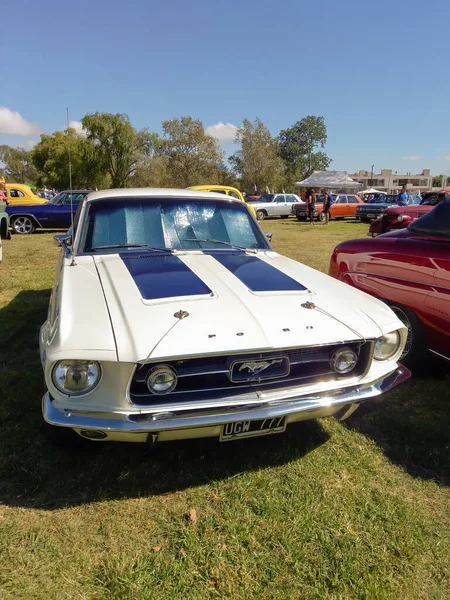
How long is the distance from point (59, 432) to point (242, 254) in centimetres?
195

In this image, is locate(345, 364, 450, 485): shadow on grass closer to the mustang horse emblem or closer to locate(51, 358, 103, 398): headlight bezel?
the mustang horse emblem

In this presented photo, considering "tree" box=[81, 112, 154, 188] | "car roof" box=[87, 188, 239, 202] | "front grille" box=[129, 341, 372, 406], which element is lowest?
"front grille" box=[129, 341, 372, 406]

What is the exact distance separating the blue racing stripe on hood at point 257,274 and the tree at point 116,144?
127 ft

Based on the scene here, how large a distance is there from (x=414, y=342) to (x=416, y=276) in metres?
0.54

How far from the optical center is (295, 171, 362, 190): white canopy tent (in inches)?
1551

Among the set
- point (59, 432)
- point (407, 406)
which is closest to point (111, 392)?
point (59, 432)

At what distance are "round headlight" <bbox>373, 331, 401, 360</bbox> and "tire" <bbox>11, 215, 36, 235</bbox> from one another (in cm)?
1456

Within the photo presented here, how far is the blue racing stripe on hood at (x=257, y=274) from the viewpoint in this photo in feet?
9.21

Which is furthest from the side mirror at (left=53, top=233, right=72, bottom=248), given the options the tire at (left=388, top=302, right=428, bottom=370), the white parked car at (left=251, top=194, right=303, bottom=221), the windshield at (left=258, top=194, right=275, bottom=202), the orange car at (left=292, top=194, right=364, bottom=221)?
the windshield at (left=258, top=194, right=275, bottom=202)

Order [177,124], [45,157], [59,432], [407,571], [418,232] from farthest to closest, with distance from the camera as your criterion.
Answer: [45,157] < [177,124] < [418,232] < [59,432] < [407,571]

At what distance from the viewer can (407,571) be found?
1.93 meters

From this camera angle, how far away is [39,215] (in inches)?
583

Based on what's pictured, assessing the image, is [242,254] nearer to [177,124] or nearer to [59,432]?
[59,432]

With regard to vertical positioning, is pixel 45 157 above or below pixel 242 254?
above
